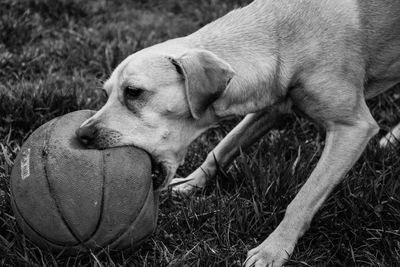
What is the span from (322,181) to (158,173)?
980mm

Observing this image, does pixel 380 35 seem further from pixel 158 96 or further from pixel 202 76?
pixel 158 96

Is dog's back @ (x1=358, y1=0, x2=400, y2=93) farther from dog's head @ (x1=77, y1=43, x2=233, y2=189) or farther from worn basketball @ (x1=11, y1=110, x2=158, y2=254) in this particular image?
worn basketball @ (x1=11, y1=110, x2=158, y2=254)

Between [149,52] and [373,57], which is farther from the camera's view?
[373,57]

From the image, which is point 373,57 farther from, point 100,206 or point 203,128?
point 100,206

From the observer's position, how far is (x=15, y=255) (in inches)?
124

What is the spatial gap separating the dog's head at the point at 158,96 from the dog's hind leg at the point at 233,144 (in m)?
0.84

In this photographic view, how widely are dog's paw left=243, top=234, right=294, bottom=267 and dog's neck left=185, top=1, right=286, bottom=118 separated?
2.62 ft

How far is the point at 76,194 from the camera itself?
2930mm

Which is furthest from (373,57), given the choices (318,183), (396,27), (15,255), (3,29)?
(3,29)

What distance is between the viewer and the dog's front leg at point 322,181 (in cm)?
346

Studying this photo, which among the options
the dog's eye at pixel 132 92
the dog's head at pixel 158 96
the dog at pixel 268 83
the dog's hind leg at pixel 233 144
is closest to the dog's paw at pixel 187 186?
the dog's hind leg at pixel 233 144

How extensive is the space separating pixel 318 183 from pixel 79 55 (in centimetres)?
308

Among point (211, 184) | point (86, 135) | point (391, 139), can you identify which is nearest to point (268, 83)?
point (211, 184)

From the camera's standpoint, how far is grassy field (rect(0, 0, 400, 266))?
341 cm
